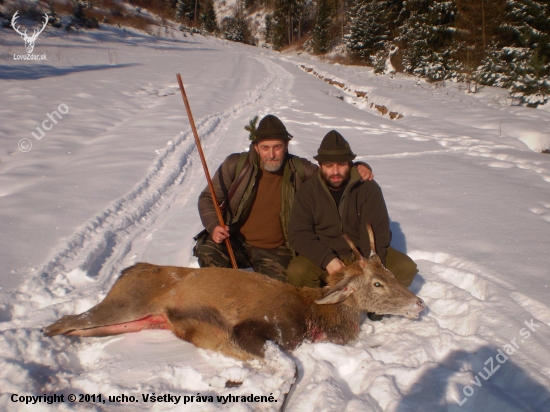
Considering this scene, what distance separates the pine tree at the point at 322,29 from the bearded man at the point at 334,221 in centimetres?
4857

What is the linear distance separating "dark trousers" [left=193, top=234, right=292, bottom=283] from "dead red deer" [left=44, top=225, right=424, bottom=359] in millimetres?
621

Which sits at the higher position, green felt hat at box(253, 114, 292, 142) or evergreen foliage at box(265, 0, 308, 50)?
evergreen foliage at box(265, 0, 308, 50)

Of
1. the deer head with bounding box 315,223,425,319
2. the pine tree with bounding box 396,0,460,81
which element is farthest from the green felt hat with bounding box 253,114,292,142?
the pine tree with bounding box 396,0,460,81

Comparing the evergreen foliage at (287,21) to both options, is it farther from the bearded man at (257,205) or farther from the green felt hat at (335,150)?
the green felt hat at (335,150)

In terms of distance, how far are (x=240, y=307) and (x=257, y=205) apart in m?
1.72

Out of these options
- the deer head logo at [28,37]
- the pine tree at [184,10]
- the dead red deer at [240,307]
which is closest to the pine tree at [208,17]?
the pine tree at [184,10]

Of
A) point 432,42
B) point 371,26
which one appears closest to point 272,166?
point 432,42

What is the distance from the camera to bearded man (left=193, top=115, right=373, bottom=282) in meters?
4.62

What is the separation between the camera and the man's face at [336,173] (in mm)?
4109

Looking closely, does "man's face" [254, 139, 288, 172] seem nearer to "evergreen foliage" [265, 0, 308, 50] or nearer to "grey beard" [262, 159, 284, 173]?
"grey beard" [262, 159, 284, 173]

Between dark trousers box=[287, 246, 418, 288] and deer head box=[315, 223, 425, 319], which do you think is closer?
deer head box=[315, 223, 425, 319]

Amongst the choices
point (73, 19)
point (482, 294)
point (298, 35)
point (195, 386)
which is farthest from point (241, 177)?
point (298, 35)

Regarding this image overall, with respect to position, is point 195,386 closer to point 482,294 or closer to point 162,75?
point 482,294

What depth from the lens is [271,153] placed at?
Answer: 4.64m
